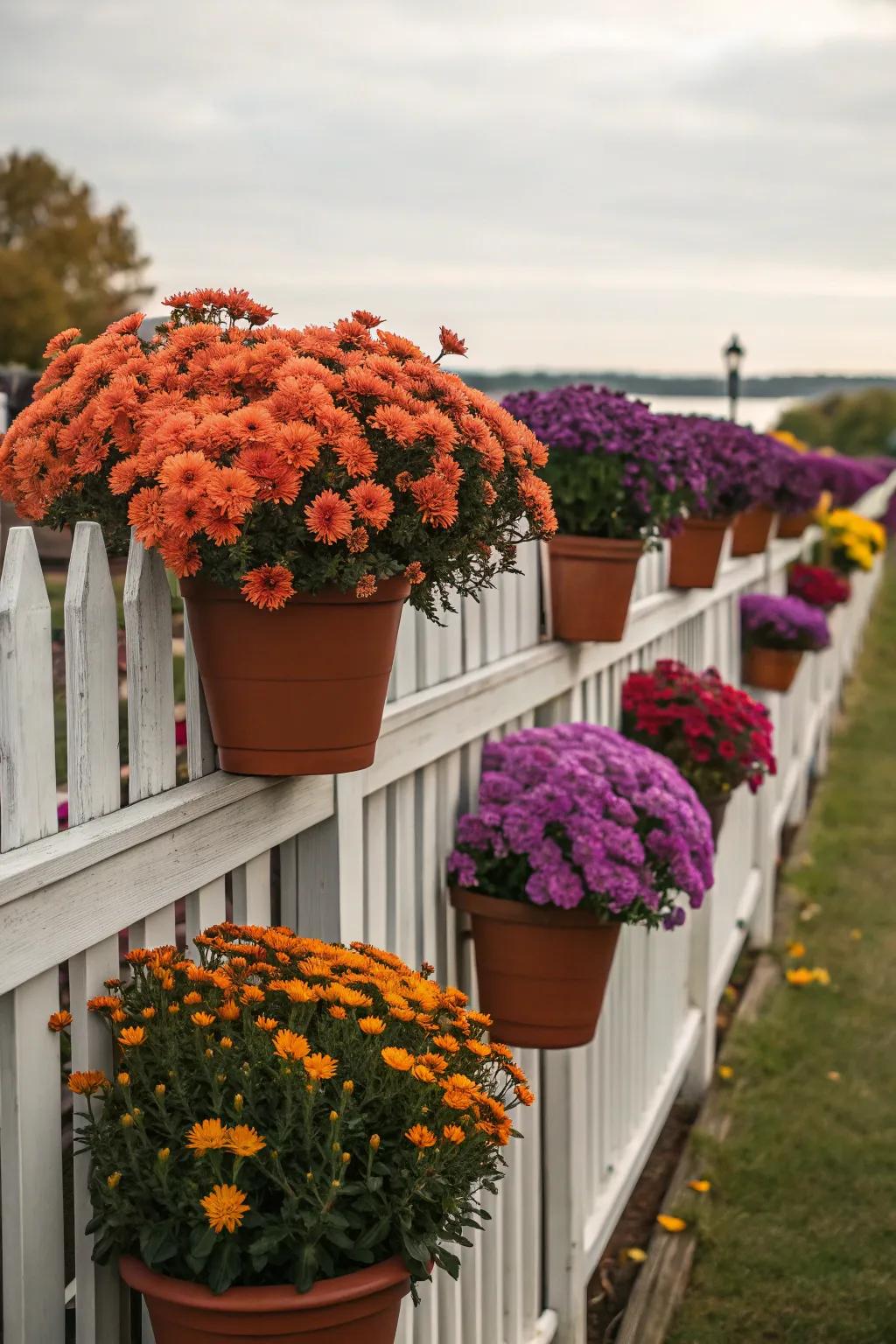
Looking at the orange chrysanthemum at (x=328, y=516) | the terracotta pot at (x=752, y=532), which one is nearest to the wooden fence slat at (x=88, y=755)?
the orange chrysanthemum at (x=328, y=516)

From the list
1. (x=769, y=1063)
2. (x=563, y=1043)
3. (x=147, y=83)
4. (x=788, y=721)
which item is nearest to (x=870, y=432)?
(x=147, y=83)

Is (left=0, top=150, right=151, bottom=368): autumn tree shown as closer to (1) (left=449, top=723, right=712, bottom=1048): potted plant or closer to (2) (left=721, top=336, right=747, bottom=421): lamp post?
(2) (left=721, top=336, right=747, bottom=421): lamp post

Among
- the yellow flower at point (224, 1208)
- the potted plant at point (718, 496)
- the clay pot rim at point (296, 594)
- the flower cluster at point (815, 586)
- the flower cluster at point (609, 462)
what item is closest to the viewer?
the yellow flower at point (224, 1208)

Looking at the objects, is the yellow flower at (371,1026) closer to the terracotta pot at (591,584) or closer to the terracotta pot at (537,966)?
the terracotta pot at (537,966)

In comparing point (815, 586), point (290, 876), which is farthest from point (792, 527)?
point (290, 876)

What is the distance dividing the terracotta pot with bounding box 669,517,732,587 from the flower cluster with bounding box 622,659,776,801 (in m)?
0.54

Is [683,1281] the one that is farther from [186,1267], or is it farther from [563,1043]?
[186,1267]

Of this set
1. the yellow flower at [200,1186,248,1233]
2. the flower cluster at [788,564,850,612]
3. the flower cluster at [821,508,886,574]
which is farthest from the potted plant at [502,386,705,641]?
the flower cluster at [821,508,886,574]

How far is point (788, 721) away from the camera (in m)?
7.07

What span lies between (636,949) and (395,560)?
2341 millimetres

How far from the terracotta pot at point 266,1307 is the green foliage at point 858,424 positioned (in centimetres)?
3396

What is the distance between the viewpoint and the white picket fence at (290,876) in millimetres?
1278

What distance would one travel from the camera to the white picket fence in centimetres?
128

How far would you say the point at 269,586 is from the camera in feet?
4.51
